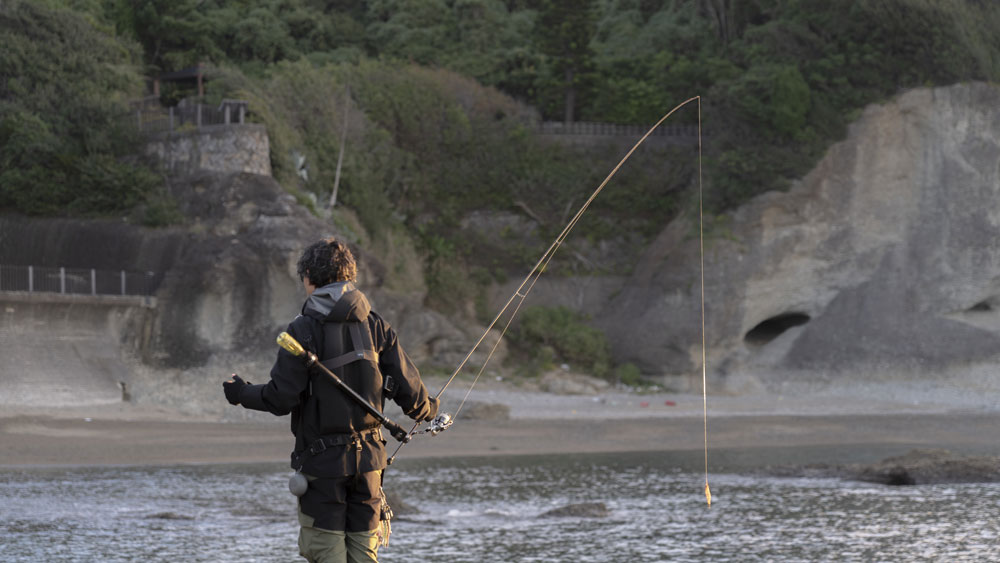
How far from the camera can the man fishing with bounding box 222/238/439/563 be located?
586 centimetres

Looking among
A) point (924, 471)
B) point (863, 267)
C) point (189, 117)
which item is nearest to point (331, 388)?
point (924, 471)

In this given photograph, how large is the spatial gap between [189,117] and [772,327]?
18809 millimetres

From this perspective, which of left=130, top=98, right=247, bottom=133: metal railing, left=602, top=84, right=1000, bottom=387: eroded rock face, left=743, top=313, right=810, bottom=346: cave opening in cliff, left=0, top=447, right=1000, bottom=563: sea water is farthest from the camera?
left=743, top=313, right=810, bottom=346: cave opening in cliff

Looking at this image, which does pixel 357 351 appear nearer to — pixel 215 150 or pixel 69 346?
pixel 69 346

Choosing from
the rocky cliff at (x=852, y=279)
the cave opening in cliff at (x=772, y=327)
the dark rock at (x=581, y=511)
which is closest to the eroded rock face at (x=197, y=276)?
the rocky cliff at (x=852, y=279)

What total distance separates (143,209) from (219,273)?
9.49ft

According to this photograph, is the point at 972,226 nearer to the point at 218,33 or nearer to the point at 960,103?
the point at 960,103

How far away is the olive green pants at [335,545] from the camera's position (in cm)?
603

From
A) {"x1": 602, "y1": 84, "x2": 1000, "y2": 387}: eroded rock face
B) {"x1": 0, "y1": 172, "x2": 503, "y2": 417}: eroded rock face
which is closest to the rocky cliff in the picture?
{"x1": 602, "y1": 84, "x2": 1000, "y2": 387}: eroded rock face

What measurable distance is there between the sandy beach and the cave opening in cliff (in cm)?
335

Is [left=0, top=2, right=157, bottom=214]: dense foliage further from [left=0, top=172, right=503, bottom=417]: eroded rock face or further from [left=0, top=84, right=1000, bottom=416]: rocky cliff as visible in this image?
[left=0, top=84, right=1000, bottom=416]: rocky cliff

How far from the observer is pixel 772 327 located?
1523 inches

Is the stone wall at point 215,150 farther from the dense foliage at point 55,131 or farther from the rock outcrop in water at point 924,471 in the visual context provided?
the rock outcrop in water at point 924,471

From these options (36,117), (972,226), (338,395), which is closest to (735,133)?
(972,226)
